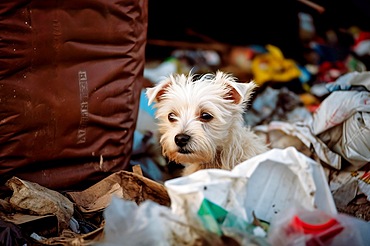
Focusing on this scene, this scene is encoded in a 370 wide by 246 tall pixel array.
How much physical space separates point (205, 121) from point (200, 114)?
55mm

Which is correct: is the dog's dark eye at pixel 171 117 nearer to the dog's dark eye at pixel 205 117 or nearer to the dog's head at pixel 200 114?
the dog's head at pixel 200 114

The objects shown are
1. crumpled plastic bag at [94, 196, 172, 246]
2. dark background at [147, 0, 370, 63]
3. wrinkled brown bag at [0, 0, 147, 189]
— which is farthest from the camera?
dark background at [147, 0, 370, 63]

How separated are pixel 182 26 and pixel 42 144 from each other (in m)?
4.11

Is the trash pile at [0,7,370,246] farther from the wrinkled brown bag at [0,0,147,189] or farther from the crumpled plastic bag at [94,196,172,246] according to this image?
the wrinkled brown bag at [0,0,147,189]

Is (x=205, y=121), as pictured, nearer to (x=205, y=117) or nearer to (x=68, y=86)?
(x=205, y=117)

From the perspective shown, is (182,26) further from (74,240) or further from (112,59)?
(74,240)

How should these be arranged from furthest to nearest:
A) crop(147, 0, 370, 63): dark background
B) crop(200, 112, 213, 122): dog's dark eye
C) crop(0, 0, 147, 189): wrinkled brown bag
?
crop(147, 0, 370, 63): dark background < crop(200, 112, 213, 122): dog's dark eye < crop(0, 0, 147, 189): wrinkled brown bag

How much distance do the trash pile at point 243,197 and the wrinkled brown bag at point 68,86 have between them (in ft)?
0.78

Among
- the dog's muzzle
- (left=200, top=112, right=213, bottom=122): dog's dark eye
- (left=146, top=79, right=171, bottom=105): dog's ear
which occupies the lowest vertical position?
the dog's muzzle

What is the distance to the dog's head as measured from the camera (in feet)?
9.52

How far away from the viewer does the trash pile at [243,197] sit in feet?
6.59

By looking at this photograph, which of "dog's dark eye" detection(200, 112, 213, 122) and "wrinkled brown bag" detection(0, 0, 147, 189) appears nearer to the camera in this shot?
"wrinkled brown bag" detection(0, 0, 147, 189)

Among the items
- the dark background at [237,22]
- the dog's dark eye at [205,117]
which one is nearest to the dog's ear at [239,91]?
the dog's dark eye at [205,117]

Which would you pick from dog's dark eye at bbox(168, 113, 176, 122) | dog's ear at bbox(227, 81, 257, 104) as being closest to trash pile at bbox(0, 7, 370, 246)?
dog's dark eye at bbox(168, 113, 176, 122)
